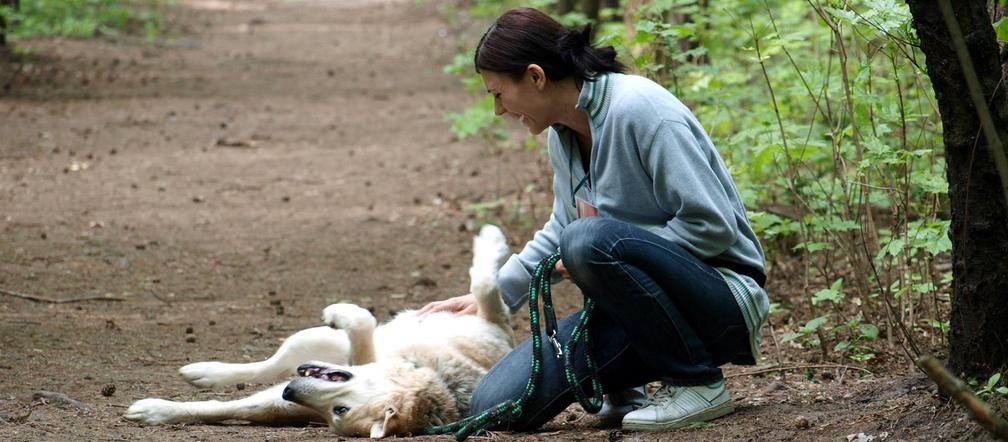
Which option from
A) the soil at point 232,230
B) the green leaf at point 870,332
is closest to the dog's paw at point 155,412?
the soil at point 232,230

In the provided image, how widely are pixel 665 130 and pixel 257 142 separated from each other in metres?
8.53

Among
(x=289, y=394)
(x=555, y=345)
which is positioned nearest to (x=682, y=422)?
(x=555, y=345)

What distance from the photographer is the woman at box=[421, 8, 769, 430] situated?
11.5 ft

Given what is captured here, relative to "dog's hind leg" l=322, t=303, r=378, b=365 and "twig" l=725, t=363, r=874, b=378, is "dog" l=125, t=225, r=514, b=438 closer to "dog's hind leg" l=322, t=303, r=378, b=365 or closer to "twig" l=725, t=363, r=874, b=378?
"dog's hind leg" l=322, t=303, r=378, b=365

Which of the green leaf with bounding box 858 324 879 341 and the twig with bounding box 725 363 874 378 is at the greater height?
the green leaf with bounding box 858 324 879 341

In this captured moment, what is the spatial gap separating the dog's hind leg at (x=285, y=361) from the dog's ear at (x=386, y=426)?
68 cm

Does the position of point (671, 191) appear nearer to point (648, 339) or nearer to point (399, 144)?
point (648, 339)

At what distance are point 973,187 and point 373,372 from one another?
2.10m

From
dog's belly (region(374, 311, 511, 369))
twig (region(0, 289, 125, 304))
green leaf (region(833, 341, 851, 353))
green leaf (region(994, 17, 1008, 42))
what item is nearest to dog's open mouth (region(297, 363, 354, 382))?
dog's belly (region(374, 311, 511, 369))

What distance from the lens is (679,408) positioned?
366cm

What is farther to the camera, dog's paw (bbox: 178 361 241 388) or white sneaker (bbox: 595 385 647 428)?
dog's paw (bbox: 178 361 241 388)

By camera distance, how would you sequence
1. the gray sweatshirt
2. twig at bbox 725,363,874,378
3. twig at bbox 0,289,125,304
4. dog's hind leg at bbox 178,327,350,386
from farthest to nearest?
twig at bbox 0,289,125,304, dog's hind leg at bbox 178,327,350,386, twig at bbox 725,363,874,378, the gray sweatshirt

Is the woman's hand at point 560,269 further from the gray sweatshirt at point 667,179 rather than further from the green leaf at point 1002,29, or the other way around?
the green leaf at point 1002,29

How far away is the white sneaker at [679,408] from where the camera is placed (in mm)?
3656
